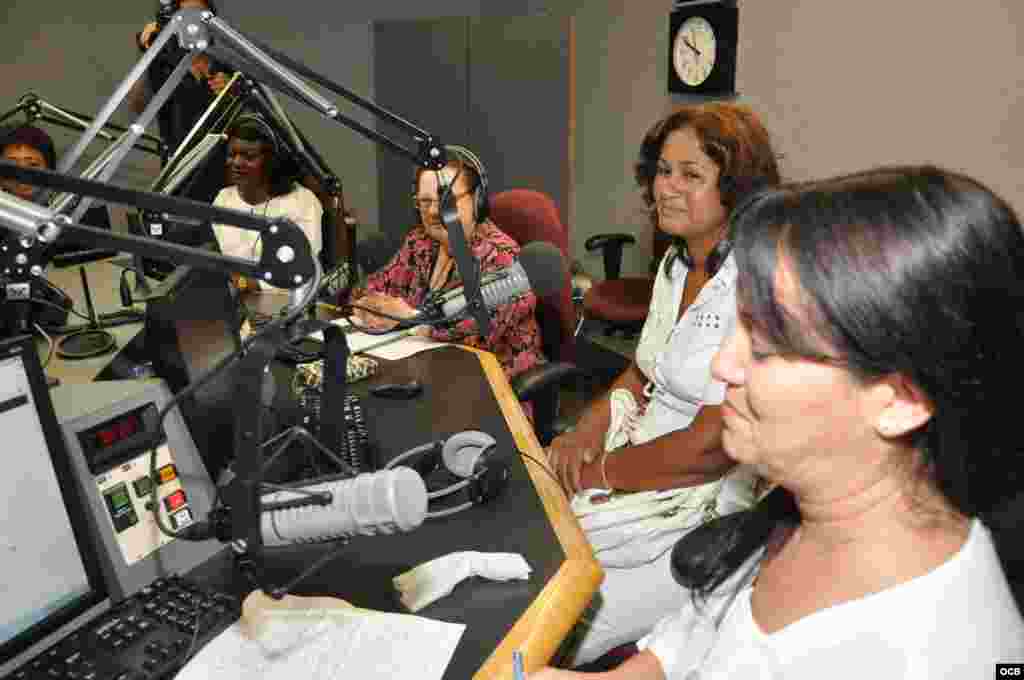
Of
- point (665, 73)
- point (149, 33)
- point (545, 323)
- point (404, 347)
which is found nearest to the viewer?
point (149, 33)

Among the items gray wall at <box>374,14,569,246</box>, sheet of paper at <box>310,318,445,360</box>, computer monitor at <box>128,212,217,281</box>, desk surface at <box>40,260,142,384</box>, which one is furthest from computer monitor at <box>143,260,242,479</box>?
gray wall at <box>374,14,569,246</box>

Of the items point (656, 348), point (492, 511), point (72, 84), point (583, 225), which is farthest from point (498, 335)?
point (72, 84)

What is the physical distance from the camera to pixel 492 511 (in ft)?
4.46

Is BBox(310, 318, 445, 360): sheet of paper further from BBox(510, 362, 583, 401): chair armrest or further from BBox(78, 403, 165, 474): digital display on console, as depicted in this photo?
BBox(78, 403, 165, 474): digital display on console

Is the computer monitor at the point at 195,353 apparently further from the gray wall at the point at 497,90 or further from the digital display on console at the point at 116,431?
the gray wall at the point at 497,90

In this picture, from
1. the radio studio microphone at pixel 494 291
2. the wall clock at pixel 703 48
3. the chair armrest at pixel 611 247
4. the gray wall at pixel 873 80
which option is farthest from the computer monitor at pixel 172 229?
the chair armrest at pixel 611 247

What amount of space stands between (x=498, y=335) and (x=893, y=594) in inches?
60.5

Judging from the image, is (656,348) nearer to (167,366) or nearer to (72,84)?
(167,366)

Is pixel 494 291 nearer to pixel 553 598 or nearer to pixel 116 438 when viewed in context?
pixel 553 598

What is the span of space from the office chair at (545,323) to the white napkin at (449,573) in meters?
0.78

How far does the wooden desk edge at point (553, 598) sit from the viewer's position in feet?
3.40

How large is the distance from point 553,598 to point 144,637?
0.51m

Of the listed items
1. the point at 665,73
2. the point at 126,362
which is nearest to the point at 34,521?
the point at 126,362

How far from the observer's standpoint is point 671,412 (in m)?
1.77
